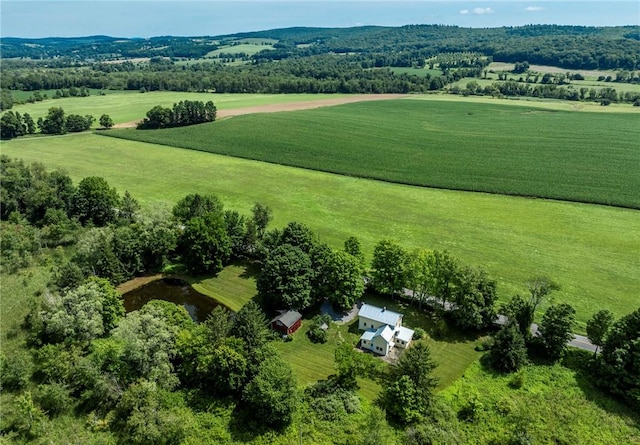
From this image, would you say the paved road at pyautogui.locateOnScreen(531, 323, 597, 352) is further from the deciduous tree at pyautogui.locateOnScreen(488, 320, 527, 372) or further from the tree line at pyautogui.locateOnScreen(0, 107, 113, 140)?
the tree line at pyautogui.locateOnScreen(0, 107, 113, 140)

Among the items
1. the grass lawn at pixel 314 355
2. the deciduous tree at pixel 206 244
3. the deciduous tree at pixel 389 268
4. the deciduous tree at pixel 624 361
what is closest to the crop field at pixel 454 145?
the deciduous tree at pixel 389 268

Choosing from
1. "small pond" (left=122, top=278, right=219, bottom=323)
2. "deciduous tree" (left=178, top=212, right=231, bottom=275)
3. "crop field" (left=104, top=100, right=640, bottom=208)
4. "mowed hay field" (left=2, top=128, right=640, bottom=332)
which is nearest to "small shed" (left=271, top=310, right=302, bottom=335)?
"small pond" (left=122, top=278, right=219, bottom=323)

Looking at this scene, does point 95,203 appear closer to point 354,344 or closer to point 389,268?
point 389,268

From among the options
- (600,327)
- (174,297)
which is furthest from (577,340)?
(174,297)

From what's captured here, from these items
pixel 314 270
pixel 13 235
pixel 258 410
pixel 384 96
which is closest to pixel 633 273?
pixel 314 270

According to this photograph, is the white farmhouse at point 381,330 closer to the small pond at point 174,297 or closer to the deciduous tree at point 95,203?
the small pond at point 174,297

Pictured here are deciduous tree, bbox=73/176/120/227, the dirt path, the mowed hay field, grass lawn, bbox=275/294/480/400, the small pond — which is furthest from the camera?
the dirt path

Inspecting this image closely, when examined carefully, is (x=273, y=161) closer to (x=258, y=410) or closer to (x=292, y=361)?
(x=292, y=361)
